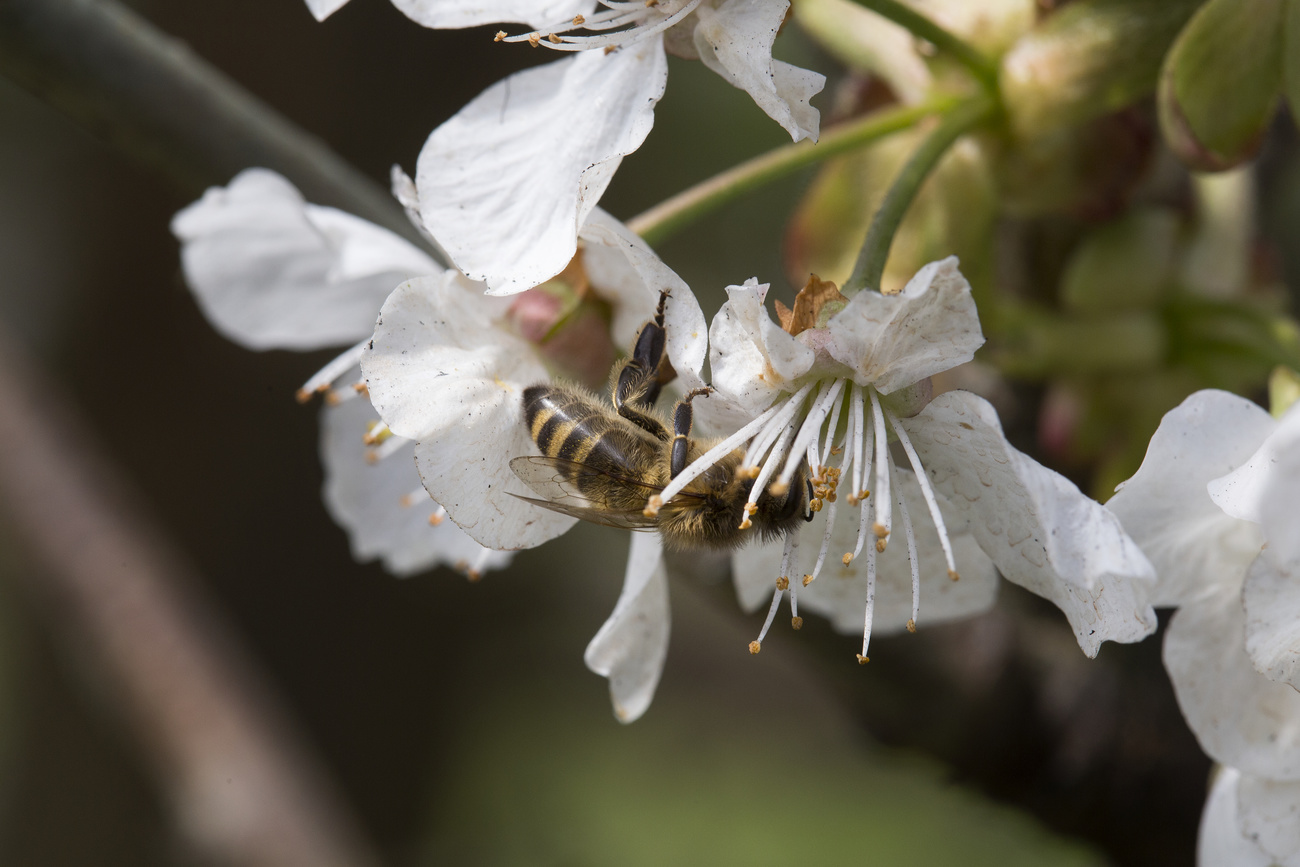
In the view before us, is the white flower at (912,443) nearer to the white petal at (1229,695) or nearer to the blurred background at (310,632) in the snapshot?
the white petal at (1229,695)

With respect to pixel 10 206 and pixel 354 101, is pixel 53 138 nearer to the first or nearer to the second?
pixel 10 206

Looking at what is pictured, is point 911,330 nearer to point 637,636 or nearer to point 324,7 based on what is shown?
point 637,636

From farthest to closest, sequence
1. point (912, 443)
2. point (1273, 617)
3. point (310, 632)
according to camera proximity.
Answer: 1. point (310, 632)
2. point (912, 443)
3. point (1273, 617)

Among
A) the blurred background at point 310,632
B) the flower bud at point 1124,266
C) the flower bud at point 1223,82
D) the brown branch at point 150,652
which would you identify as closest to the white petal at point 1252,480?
the flower bud at point 1223,82

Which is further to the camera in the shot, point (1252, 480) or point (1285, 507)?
point (1252, 480)

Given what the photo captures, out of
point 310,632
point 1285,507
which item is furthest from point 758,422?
point 310,632

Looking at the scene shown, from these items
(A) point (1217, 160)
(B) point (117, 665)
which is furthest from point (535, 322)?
(B) point (117, 665)
